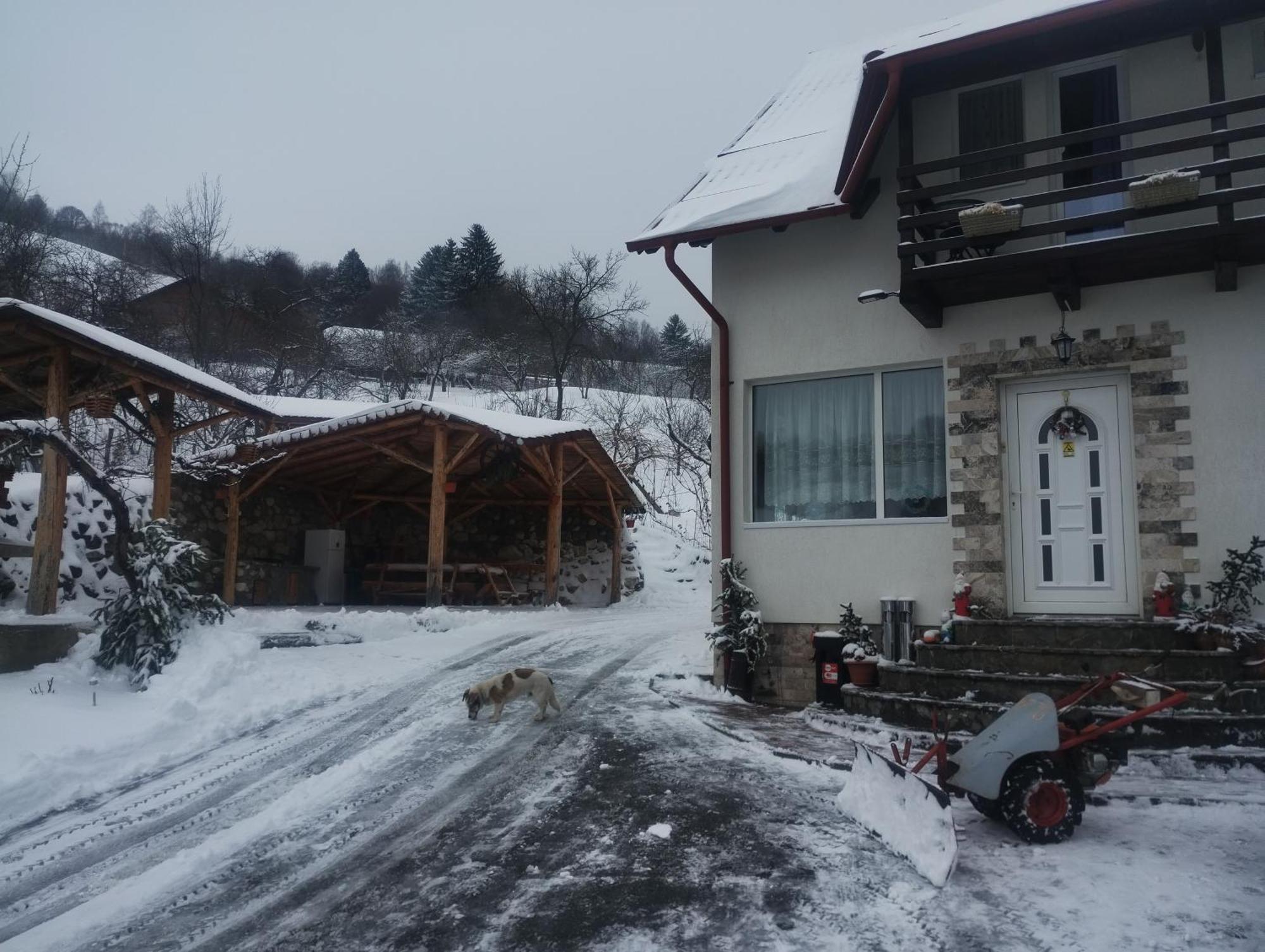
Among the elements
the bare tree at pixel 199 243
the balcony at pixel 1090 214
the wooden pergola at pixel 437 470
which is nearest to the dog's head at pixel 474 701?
the balcony at pixel 1090 214

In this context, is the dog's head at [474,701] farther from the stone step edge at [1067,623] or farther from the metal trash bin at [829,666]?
the stone step edge at [1067,623]

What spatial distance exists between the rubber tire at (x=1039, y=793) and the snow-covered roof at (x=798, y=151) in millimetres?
5492

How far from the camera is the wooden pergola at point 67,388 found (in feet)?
31.1

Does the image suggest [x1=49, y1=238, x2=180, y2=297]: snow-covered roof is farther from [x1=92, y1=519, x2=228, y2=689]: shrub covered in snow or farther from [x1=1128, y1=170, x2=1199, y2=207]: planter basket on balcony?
[x1=1128, y1=170, x2=1199, y2=207]: planter basket on balcony

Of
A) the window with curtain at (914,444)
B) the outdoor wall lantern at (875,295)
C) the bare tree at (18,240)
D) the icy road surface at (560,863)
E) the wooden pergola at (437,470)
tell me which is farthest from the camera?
the bare tree at (18,240)

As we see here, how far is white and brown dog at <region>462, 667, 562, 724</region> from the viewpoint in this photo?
7.22 metres

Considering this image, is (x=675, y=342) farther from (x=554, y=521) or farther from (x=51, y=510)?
(x=51, y=510)

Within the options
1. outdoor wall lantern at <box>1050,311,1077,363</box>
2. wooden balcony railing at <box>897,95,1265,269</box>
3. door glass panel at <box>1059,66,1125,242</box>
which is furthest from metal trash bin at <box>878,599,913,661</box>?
door glass panel at <box>1059,66,1125,242</box>

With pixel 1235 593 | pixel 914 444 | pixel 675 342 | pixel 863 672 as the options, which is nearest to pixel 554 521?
pixel 914 444

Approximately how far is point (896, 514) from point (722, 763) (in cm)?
352

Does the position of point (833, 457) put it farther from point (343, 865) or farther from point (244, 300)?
point (244, 300)

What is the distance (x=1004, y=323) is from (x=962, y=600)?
100 inches

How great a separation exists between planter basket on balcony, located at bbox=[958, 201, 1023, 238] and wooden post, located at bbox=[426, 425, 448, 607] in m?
8.35

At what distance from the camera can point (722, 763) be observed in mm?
6090
